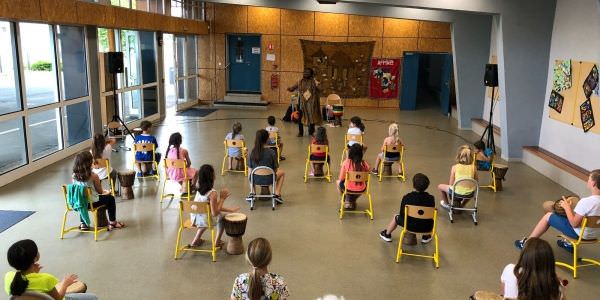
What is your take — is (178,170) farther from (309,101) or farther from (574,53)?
(574,53)

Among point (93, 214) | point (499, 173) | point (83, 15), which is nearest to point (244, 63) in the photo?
point (83, 15)

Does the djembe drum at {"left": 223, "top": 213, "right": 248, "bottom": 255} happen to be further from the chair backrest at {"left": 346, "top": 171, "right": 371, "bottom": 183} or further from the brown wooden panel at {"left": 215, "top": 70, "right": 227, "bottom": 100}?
the brown wooden panel at {"left": 215, "top": 70, "right": 227, "bottom": 100}

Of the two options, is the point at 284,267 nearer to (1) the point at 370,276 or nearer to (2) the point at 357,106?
(1) the point at 370,276

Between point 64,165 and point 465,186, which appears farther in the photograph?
point 64,165

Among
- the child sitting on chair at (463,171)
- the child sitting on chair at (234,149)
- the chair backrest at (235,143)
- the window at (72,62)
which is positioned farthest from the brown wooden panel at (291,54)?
the child sitting on chair at (463,171)

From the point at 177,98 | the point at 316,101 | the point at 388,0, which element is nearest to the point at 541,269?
the point at 388,0

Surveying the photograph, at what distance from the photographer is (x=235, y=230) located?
4.84 metres

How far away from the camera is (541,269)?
2.77m

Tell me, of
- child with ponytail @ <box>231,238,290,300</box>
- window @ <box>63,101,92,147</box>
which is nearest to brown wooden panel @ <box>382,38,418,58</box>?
window @ <box>63,101,92,147</box>

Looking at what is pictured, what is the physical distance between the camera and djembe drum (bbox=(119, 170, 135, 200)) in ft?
21.2

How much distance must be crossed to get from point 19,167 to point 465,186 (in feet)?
21.9

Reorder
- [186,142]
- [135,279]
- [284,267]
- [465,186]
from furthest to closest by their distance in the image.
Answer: [186,142] → [465,186] → [284,267] → [135,279]

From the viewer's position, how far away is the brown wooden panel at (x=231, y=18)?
620 inches

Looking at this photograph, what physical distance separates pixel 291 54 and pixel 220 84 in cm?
268
